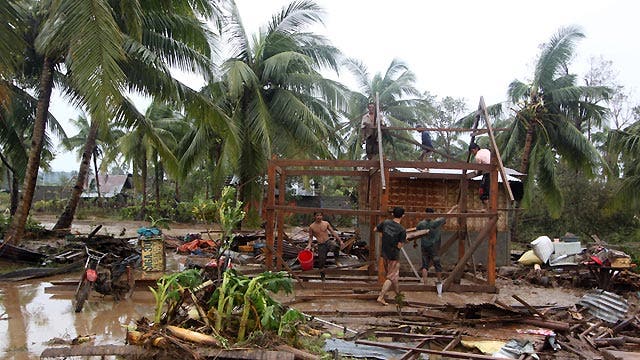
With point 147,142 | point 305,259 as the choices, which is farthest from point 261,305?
point 147,142

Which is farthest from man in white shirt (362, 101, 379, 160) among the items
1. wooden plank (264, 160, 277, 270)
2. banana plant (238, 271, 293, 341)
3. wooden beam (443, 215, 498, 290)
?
banana plant (238, 271, 293, 341)

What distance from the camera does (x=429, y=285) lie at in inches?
386

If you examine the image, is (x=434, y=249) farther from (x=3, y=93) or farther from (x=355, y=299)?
(x=3, y=93)

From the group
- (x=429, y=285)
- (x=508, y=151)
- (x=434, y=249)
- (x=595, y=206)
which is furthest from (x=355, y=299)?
(x=595, y=206)

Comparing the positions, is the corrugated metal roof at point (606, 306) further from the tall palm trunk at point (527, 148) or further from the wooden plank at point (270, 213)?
the tall palm trunk at point (527, 148)

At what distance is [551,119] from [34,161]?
17.0m

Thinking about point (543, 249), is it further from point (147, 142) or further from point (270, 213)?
point (147, 142)

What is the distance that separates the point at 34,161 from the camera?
12609 mm

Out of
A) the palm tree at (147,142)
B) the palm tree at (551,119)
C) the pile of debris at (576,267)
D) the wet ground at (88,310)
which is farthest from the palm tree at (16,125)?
the palm tree at (551,119)

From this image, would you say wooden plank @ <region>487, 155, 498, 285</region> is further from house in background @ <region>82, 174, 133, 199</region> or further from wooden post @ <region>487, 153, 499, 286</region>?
house in background @ <region>82, 174, 133, 199</region>

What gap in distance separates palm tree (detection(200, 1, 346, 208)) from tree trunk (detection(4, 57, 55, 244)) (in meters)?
4.88

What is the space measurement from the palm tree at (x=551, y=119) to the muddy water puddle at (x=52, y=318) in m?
15.3

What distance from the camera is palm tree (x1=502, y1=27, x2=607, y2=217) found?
60.2 feet

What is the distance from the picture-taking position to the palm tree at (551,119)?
1836cm
